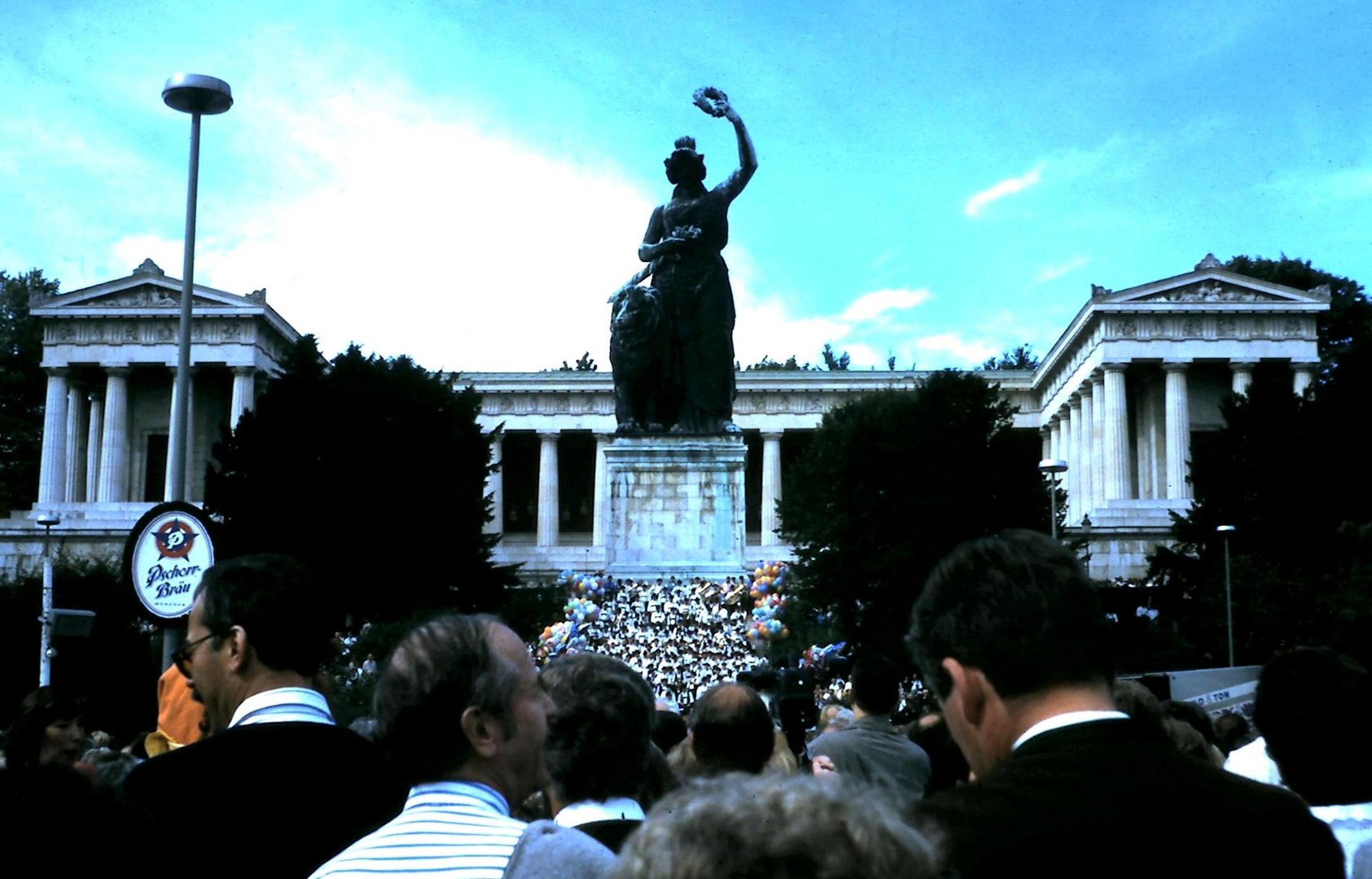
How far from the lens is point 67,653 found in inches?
998

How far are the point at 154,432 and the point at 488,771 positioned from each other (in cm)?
9052

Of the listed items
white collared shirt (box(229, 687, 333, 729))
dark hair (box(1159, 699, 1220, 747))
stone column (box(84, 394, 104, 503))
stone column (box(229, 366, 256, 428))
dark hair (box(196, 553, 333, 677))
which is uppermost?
stone column (box(229, 366, 256, 428))

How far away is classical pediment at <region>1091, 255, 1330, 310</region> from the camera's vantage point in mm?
80062

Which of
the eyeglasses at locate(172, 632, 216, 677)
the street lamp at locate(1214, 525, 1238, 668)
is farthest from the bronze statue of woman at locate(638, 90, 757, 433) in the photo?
the eyeglasses at locate(172, 632, 216, 677)

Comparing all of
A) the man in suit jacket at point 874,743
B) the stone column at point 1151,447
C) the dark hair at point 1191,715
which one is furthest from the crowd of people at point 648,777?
the stone column at point 1151,447

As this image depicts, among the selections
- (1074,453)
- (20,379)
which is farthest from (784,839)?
(20,379)

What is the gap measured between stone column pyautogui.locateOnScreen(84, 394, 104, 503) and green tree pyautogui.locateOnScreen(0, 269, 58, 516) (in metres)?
4.30

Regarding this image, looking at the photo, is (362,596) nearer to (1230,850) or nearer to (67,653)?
(67,653)

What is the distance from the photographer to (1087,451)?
86.2m

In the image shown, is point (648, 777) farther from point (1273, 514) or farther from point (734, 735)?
point (1273, 514)

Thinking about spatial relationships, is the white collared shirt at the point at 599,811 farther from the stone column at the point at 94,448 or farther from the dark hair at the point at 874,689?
the stone column at the point at 94,448

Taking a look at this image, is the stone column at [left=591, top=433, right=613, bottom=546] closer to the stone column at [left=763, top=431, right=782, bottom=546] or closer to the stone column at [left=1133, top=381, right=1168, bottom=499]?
the stone column at [left=763, top=431, right=782, bottom=546]

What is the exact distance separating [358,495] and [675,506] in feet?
82.4

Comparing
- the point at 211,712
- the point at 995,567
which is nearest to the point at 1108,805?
the point at 995,567
